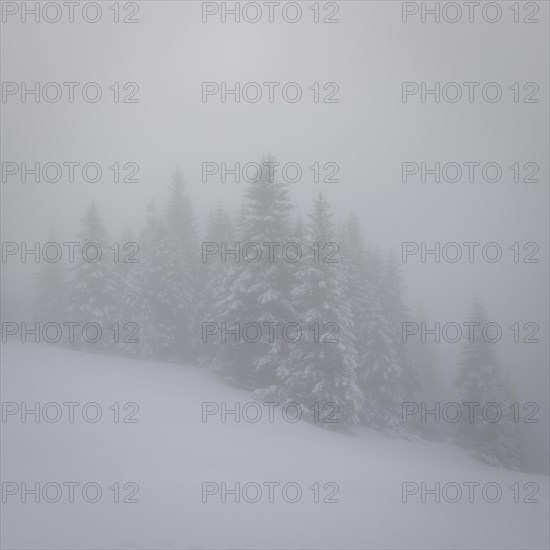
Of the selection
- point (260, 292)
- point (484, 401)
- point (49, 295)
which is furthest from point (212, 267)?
point (484, 401)

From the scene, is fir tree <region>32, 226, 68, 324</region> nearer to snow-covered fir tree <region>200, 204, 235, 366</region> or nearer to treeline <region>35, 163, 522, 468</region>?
treeline <region>35, 163, 522, 468</region>

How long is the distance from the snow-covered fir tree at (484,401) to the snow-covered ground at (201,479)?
23.5 feet

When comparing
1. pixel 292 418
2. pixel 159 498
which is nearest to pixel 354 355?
pixel 292 418

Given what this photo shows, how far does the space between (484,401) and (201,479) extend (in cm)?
2374

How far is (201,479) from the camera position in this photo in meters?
10.7

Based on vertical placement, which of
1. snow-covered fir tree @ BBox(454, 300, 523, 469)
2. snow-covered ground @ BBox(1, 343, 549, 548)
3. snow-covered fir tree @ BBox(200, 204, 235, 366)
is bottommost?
snow-covered fir tree @ BBox(454, 300, 523, 469)

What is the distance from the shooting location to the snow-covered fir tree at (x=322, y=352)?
20562 mm

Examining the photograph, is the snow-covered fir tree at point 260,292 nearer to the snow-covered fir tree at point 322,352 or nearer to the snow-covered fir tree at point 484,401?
the snow-covered fir tree at point 322,352

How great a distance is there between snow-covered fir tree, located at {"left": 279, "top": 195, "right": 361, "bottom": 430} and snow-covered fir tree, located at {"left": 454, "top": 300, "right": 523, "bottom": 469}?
38.5ft

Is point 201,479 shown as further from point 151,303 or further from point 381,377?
point 151,303

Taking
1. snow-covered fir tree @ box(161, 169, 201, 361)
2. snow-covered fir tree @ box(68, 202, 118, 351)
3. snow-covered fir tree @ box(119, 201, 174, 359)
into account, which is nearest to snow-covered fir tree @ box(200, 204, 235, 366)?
snow-covered fir tree @ box(161, 169, 201, 361)

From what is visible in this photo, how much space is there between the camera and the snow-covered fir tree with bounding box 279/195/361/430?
67.5ft

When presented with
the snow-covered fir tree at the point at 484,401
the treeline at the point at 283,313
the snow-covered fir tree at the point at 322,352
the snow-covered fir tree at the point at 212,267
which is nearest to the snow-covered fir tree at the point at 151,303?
the treeline at the point at 283,313

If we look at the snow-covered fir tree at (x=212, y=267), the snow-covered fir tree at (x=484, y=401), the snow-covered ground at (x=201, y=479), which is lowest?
the snow-covered fir tree at (x=484, y=401)
